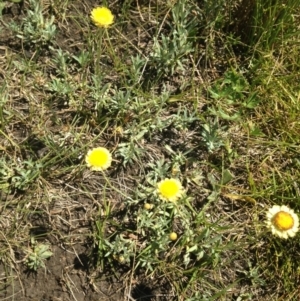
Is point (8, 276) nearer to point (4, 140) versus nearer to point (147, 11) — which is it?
point (4, 140)

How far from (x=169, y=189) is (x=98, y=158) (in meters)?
0.27

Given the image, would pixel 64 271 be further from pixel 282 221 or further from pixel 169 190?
pixel 282 221

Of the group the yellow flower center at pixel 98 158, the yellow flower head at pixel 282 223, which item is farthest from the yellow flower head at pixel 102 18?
the yellow flower head at pixel 282 223

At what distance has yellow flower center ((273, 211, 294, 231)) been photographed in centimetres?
181

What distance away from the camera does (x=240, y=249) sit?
2148 mm

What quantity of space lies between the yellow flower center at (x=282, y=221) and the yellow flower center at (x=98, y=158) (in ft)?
2.04

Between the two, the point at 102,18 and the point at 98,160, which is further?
the point at 102,18

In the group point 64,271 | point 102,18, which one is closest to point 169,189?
point 64,271

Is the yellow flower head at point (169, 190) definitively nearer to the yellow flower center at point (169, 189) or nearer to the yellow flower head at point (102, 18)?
the yellow flower center at point (169, 189)

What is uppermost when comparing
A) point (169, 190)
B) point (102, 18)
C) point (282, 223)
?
point (102, 18)

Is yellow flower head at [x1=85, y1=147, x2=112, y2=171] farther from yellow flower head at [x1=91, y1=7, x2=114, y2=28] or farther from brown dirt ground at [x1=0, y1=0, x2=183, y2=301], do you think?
yellow flower head at [x1=91, y1=7, x2=114, y2=28]

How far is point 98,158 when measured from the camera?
189 centimetres

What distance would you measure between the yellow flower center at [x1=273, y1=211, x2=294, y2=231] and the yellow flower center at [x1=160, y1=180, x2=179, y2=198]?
0.35 m

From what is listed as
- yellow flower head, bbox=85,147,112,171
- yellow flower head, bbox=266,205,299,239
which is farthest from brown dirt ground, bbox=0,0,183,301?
yellow flower head, bbox=266,205,299,239
